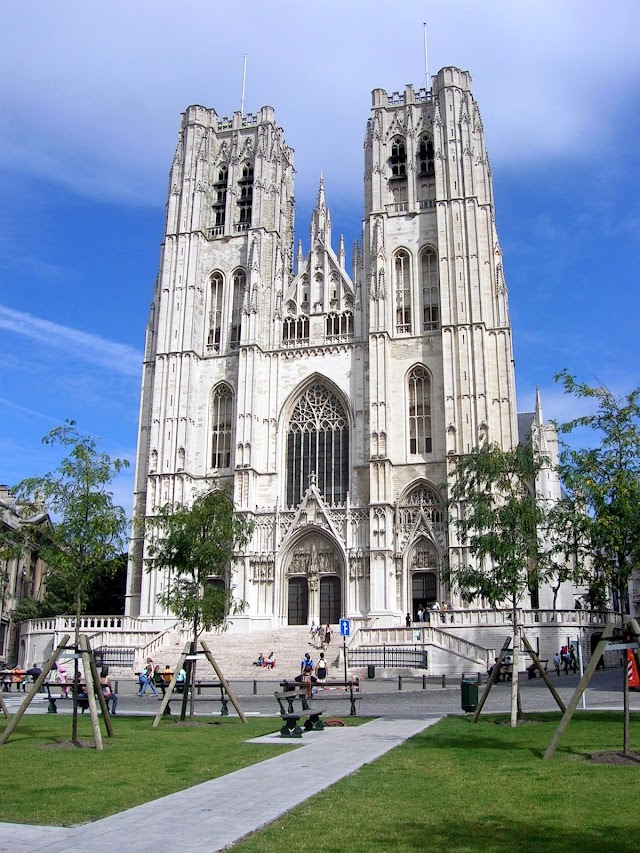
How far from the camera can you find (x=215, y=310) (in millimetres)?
53031

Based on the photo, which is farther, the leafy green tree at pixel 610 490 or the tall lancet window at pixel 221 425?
the tall lancet window at pixel 221 425

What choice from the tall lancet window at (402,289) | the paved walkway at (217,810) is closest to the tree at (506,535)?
the paved walkway at (217,810)

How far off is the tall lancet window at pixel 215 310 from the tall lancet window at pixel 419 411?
483 inches

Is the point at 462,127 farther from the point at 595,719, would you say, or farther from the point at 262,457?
the point at 595,719

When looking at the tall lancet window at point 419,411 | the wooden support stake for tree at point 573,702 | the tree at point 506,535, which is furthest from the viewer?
the tall lancet window at point 419,411

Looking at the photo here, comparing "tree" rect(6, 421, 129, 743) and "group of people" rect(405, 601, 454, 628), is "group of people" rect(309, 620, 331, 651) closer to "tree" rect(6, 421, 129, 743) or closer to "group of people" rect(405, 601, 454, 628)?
"group of people" rect(405, 601, 454, 628)

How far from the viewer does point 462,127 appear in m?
50.8

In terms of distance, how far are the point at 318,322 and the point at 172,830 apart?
145ft

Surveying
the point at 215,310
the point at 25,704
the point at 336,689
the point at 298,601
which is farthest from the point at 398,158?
the point at 25,704

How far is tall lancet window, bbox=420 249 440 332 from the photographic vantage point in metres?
48.6

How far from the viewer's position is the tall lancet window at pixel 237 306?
51.7 meters

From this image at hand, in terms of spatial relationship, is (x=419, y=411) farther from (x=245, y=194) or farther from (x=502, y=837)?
(x=502, y=837)

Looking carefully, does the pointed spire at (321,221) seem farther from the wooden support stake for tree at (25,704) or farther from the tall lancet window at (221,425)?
the wooden support stake for tree at (25,704)

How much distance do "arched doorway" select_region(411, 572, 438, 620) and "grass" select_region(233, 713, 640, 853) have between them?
3121cm
